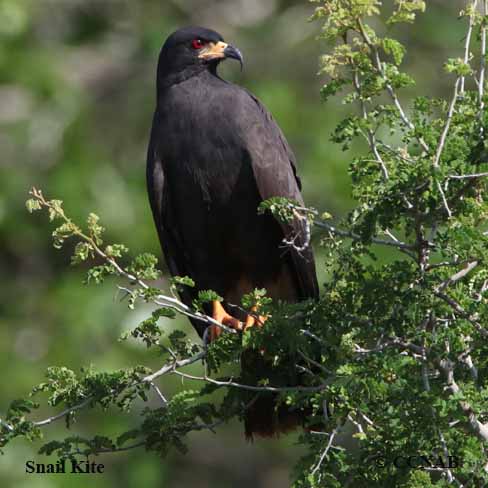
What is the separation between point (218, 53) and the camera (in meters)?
5.92

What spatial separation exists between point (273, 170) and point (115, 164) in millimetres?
4803

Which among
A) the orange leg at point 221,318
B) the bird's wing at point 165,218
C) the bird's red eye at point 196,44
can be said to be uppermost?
the bird's red eye at point 196,44

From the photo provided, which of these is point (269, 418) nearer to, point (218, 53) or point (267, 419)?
point (267, 419)

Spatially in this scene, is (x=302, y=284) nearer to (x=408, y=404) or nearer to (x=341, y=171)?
(x=408, y=404)

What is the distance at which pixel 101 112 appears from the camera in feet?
34.7

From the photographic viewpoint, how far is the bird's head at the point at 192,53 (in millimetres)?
5848

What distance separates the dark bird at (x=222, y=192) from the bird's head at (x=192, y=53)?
0.17m

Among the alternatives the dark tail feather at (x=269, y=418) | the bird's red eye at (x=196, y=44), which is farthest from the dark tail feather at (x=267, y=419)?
the bird's red eye at (x=196, y=44)

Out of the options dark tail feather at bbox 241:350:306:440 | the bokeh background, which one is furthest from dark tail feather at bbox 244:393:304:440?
the bokeh background

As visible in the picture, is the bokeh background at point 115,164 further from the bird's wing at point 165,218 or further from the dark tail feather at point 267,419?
the dark tail feather at point 267,419

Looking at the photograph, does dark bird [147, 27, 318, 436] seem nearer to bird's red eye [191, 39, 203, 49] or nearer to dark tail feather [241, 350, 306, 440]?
bird's red eye [191, 39, 203, 49]

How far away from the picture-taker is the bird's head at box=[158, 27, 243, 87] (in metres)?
5.85

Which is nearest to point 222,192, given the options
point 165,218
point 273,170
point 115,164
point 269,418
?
point 273,170

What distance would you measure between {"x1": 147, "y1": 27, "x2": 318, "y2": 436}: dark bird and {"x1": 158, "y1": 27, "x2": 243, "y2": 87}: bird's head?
0.17 meters
